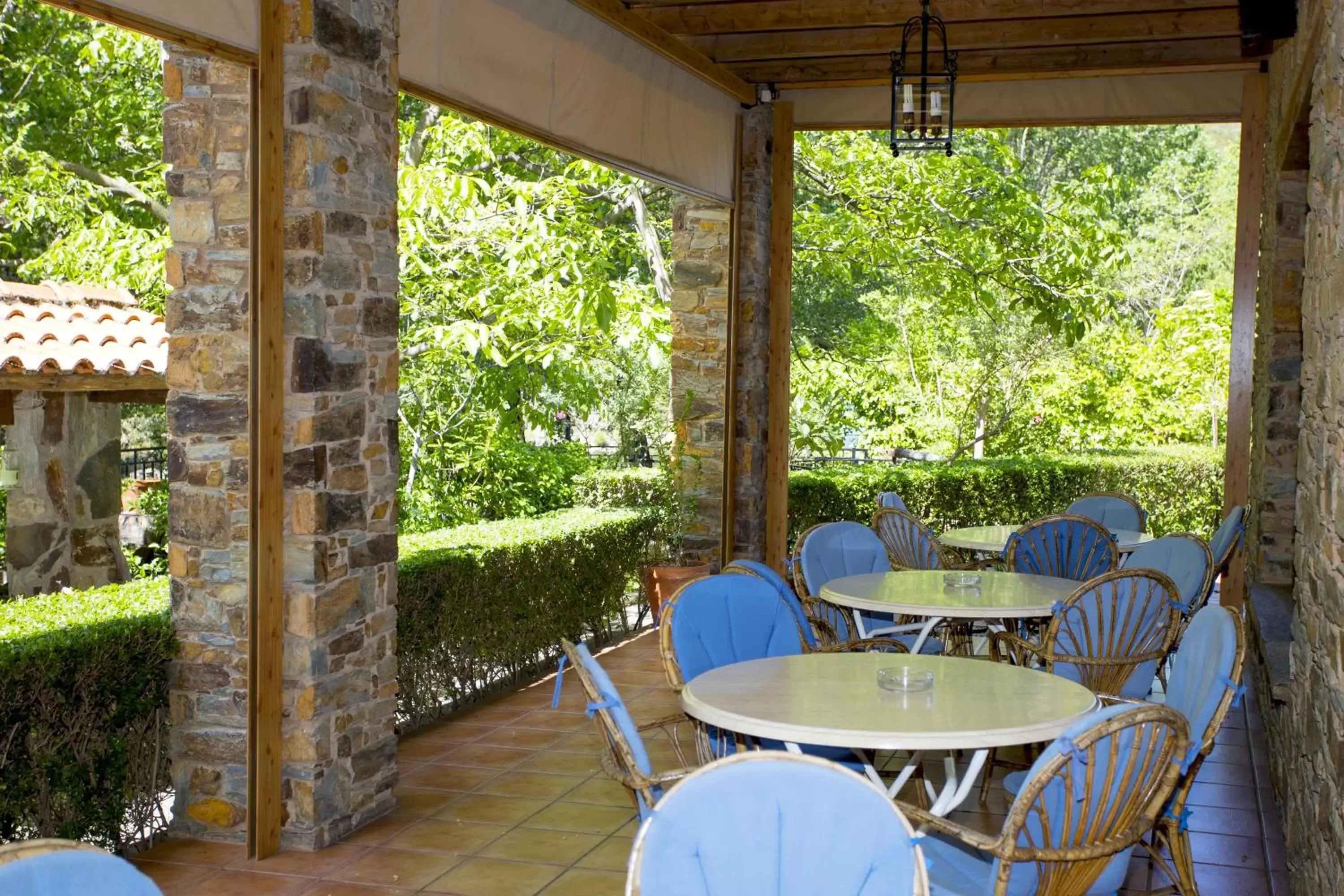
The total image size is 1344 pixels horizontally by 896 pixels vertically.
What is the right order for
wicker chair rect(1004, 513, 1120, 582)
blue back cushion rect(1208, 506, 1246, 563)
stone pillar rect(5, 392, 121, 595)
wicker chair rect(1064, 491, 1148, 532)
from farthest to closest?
stone pillar rect(5, 392, 121, 595) < wicker chair rect(1064, 491, 1148, 532) < blue back cushion rect(1208, 506, 1246, 563) < wicker chair rect(1004, 513, 1120, 582)

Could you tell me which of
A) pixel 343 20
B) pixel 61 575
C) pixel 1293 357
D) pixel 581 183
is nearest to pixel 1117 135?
pixel 581 183

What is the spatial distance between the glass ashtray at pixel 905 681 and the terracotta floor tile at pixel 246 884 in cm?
168

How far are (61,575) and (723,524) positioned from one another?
397 centimetres

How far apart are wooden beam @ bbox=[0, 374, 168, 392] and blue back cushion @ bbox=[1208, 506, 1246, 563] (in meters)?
4.68

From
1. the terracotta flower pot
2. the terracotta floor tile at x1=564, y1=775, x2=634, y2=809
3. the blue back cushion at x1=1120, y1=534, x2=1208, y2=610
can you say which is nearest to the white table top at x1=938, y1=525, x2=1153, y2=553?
the blue back cushion at x1=1120, y1=534, x2=1208, y2=610

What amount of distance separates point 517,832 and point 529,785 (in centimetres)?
50

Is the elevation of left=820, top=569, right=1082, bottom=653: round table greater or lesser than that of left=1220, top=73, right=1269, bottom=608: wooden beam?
lesser

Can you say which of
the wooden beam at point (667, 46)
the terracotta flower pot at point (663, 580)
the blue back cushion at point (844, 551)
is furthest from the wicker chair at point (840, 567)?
the wooden beam at point (667, 46)

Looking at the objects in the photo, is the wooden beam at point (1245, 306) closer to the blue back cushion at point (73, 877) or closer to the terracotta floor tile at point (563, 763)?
the terracotta floor tile at point (563, 763)

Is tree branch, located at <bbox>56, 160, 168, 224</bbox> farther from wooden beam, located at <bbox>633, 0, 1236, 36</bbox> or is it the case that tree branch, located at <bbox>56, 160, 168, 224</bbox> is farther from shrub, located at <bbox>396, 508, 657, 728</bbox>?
wooden beam, located at <bbox>633, 0, 1236, 36</bbox>

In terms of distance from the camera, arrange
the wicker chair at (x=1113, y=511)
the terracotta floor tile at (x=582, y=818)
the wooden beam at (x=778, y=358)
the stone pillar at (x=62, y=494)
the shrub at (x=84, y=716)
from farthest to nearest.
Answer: the wooden beam at (x=778, y=358)
the stone pillar at (x=62, y=494)
the wicker chair at (x=1113, y=511)
the terracotta floor tile at (x=582, y=818)
the shrub at (x=84, y=716)

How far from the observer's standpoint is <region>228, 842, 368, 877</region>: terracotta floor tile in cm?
372

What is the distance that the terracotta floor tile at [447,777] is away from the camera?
459 centimetres

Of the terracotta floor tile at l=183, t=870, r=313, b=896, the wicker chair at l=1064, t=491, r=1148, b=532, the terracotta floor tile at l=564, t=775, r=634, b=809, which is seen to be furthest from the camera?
the wicker chair at l=1064, t=491, r=1148, b=532
